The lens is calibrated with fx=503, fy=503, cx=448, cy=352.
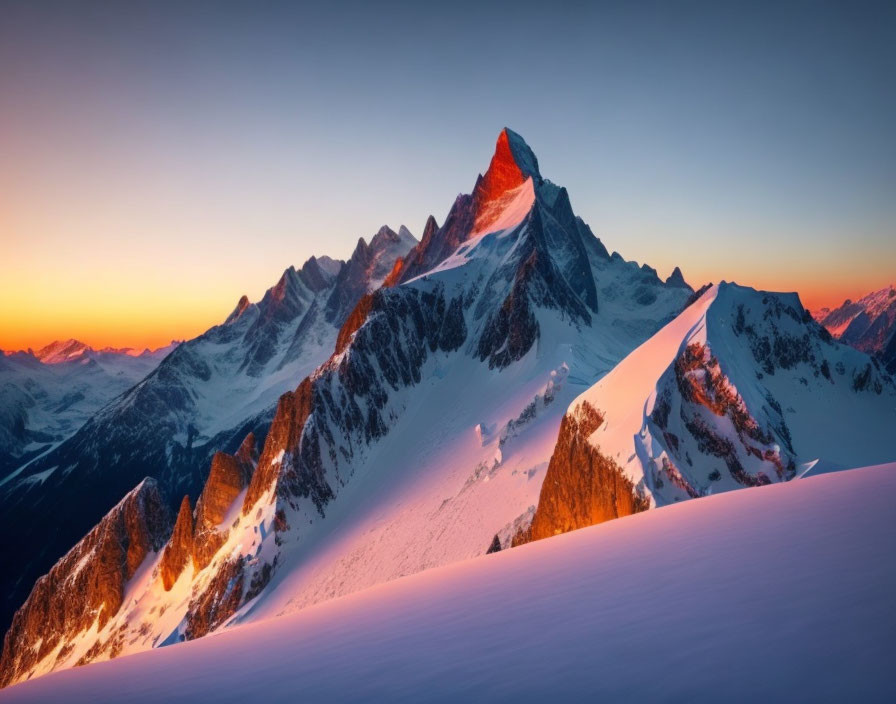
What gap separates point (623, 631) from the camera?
5.95 meters

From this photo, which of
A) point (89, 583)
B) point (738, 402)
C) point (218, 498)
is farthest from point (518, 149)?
point (89, 583)

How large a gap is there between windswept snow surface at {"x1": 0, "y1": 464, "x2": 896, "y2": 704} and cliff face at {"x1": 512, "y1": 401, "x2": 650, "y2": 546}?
2242 centimetres

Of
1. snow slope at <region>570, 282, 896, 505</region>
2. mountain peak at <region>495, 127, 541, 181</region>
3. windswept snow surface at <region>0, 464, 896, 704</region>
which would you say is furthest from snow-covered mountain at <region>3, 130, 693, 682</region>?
windswept snow surface at <region>0, 464, 896, 704</region>

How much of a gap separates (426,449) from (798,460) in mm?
58020

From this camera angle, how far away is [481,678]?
18.7 feet

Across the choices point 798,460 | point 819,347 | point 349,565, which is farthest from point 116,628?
point 819,347

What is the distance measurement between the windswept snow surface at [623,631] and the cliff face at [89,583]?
339 ft

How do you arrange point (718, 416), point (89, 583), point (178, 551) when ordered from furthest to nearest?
point (89, 583), point (178, 551), point (718, 416)

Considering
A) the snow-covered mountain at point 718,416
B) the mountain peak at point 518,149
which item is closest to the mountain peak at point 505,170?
the mountain peak at point 518,149

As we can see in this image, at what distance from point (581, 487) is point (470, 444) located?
39.9 meters

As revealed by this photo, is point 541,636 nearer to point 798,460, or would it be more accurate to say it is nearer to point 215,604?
point 798,460

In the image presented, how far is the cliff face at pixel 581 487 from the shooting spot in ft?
111

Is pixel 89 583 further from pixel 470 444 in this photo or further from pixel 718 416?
pixel 718 416

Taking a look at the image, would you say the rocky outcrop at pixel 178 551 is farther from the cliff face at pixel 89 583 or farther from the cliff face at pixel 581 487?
the cliff face at pixel 581 487
